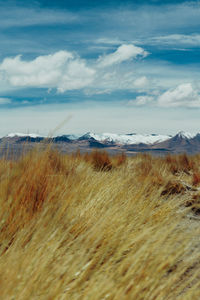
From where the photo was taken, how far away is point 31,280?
5.43ft

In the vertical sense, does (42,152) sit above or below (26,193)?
above

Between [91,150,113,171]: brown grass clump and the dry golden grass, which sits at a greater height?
[91,150,113,171]: brown grass clump

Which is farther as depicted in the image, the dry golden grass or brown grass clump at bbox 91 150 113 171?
brown grass clump at bbox 91 150 113 171

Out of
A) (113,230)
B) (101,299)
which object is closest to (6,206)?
(113,230)

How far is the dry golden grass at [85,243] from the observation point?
67.9 inches

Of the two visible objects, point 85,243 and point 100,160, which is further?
point 100,160

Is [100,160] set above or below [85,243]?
above

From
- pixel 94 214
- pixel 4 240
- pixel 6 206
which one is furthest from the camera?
pixel 94 214

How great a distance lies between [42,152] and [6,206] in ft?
3.04

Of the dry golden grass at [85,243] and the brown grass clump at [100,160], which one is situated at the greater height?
the brown grass clump at [100,160]

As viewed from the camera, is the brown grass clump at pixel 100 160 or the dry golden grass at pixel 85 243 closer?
the dry golden grass at pixel 85 243

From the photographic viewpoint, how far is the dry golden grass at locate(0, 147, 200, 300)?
5.66 ft

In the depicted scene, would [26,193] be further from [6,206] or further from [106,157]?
[106,157]

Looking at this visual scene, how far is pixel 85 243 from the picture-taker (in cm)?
226
